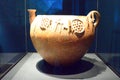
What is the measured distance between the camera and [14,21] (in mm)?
1522

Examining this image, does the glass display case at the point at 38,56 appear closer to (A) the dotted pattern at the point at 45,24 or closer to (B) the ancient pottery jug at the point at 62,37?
(B) the ancient pottery jug at the point at 62,37

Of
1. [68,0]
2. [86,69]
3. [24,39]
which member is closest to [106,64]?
[86,69]

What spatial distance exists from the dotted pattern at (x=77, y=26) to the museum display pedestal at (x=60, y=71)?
0.71 feet

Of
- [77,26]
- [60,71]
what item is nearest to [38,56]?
[60,71]

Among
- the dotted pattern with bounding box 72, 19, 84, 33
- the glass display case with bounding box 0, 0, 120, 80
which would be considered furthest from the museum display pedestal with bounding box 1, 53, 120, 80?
the dotted pattern with bounding box 72, 19, 84, 33

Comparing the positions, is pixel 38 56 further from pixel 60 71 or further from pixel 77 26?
A: pixel 77 26

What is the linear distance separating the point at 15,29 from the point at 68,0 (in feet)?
1.38

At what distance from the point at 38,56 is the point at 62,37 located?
48 cm

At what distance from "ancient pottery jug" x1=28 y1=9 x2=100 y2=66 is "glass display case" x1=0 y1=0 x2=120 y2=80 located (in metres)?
0.09

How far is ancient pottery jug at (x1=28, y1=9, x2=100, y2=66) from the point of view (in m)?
1.12

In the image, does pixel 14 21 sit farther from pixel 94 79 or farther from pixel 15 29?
pixel 94 79

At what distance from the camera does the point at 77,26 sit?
3.75 feet

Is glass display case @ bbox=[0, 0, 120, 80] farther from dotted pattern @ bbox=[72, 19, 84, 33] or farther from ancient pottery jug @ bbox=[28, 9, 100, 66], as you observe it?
dotted pattern @ bbox=[72, 19, 84, 33]

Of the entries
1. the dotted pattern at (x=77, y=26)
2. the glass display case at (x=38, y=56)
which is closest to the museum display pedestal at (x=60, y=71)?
the glass display case at (x=38, y=56)
